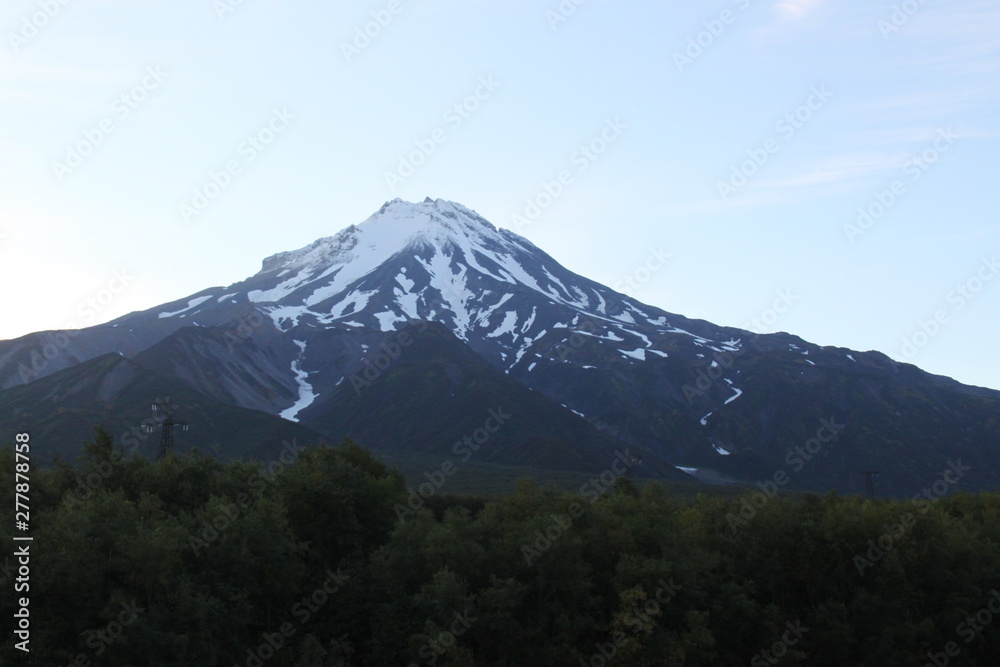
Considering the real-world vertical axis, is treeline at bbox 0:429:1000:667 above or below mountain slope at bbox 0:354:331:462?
above

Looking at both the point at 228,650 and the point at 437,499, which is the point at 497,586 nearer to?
the point at 228,650

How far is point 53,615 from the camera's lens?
38156 millimetres

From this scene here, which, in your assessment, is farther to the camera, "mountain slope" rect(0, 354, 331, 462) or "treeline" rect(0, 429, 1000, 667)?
"mountain slope" rect(0, 354, 331, 462)

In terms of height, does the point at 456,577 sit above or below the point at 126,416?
above

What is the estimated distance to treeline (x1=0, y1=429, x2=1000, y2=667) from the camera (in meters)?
39.2

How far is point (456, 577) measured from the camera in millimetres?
46719

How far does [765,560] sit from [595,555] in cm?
1064

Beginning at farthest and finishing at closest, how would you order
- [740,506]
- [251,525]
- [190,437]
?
1. [190,437]
2. [740,506]
3. [251,525]

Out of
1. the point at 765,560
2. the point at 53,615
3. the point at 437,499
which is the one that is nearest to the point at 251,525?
the point at 53,615

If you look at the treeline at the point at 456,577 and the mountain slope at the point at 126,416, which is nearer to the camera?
the treeline at the point at 456,577

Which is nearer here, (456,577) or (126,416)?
(456,577)

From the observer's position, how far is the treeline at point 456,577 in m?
39.2

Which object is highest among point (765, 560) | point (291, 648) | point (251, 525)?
point (765, 560)

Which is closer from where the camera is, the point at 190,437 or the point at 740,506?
the point at 740,506
